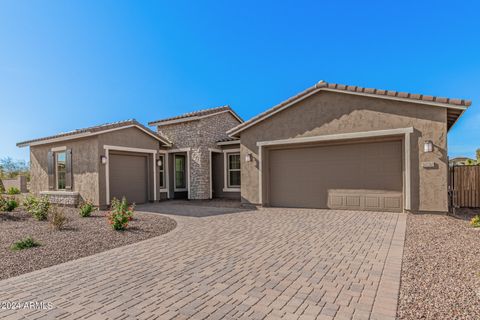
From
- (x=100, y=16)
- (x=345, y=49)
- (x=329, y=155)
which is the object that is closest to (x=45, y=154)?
(x=100, y=16)

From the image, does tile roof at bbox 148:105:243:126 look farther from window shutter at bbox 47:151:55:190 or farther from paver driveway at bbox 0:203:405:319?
paver driveway at bbox 0:203:405:319

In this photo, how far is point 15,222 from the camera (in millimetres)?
8695

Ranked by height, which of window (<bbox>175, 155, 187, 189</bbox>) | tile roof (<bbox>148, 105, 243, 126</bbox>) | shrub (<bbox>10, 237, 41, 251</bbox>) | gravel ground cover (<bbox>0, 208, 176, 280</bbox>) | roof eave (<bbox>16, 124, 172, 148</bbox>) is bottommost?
gravel ground cover (<bbox>0, 208, 176, 280</bbox>)

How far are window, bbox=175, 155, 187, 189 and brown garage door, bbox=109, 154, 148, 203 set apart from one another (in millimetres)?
2723

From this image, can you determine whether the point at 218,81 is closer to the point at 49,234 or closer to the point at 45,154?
the point at 45,154

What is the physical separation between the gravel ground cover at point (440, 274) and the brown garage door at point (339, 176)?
114 inches

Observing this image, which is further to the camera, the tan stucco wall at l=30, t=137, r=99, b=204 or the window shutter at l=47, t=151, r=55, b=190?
the window shutter at l=47, t=151, r=55, b=190


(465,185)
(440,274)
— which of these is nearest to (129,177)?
(440,274)

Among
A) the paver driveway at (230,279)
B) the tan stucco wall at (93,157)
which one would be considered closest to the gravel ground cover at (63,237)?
the paver driveway at (230,279)

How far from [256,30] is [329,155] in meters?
8.89

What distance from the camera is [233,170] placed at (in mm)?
15992

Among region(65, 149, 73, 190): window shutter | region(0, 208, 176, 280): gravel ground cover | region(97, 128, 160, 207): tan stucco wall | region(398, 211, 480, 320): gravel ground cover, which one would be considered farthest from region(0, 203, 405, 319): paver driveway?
region(65, 149, 73, 190): window shutter

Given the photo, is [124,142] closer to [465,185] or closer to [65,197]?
[65,197]

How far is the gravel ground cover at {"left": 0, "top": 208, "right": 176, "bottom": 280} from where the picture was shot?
189 inches
